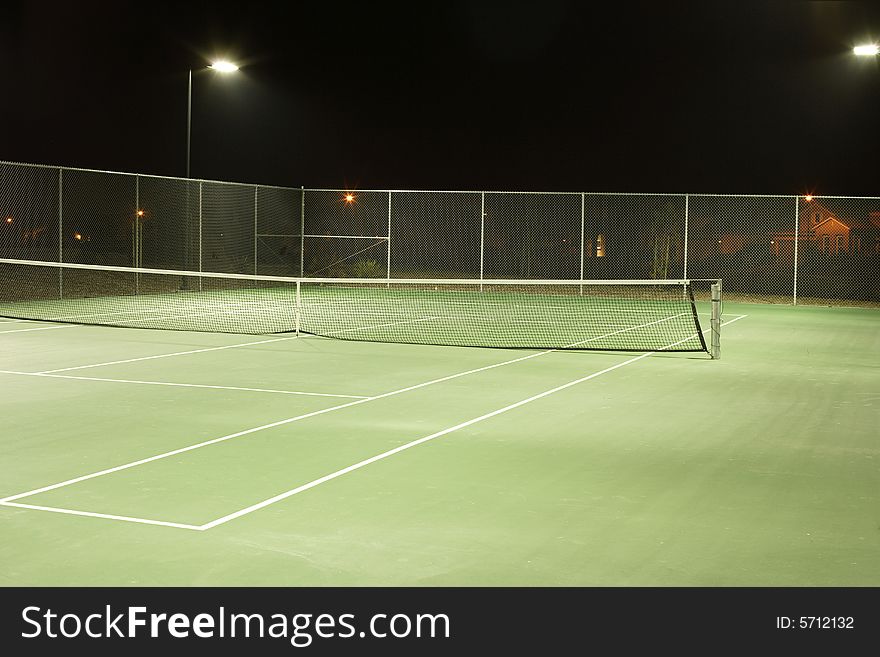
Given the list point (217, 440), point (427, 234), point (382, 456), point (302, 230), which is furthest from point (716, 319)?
point (427, 234)

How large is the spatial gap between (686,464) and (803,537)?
206cm

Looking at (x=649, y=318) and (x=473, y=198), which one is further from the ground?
(x=473, y=198)

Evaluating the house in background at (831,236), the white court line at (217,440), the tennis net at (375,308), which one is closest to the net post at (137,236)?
the tennis net at (375,308)

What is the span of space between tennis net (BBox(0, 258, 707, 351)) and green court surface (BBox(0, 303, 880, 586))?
3.58 m

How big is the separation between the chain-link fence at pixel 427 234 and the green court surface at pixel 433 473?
13.8m

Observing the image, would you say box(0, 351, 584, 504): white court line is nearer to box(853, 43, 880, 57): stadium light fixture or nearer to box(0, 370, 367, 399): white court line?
box(0, 370, 367, 399): white court line

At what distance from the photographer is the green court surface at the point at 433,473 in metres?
5.80

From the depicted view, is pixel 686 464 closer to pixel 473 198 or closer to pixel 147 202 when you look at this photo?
pixel 147 202

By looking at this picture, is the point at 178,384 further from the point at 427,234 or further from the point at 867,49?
the point at 427,234

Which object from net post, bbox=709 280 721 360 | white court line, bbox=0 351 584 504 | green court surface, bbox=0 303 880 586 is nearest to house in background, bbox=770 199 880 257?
net post, bbox=709 280 721 360

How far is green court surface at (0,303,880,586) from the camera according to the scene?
19.0 ft

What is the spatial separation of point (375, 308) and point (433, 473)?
17.9m
